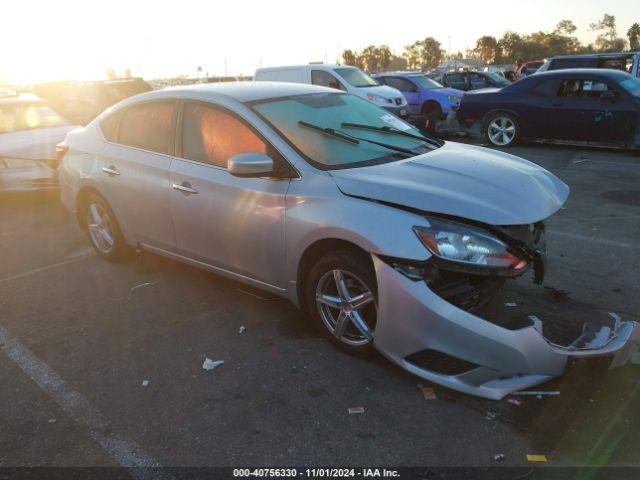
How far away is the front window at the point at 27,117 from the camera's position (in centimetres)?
789

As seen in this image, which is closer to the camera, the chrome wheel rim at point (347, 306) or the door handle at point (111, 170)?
the chrome wheel rim at point (347, 306)

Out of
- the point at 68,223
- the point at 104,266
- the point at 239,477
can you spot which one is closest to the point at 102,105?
the point at 68,223

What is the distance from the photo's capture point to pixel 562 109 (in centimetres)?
1043

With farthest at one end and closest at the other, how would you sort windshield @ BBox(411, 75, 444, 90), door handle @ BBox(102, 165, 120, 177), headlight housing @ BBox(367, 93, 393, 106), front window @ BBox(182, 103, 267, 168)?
1. windshield @ BBox(411, 75, 444, 90)
2. headlight housing @ BBox(367, 93, 393, 106)
3. door handle @ BBox(102, 165, 120, 177)
4. front window @ BBox(182, 103, 267, 168)

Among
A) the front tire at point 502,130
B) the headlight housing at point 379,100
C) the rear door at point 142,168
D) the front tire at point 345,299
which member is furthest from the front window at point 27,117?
the front tire at point 502,130

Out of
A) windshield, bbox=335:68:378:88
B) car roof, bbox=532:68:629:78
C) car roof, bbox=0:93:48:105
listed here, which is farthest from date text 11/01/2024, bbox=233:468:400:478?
windshield, bbox=335:68:378:88

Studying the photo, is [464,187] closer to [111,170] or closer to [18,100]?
[111,170]

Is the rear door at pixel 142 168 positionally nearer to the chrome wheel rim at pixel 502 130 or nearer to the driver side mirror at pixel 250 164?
the driver side mirror at pixel 250 164

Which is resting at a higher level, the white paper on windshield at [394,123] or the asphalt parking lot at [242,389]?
the white paper on windshield at [394,123]

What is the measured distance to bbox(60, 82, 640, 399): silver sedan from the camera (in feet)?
9.31

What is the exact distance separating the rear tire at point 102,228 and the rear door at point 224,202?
1069 mm

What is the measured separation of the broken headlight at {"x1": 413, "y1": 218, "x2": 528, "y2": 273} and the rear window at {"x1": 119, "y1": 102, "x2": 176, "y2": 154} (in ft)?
7.91

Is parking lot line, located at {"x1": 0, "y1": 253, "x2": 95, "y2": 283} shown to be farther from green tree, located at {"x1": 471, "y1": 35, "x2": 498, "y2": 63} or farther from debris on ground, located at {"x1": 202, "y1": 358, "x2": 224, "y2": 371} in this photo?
green tree, located at {"x1": 471, "y1": 35, "x2": 498, "y2": 63}

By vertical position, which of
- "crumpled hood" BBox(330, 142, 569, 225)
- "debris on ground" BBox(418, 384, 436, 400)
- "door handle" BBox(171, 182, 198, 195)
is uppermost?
"crumpled hood" BBox(330, 142, 569, 225)
